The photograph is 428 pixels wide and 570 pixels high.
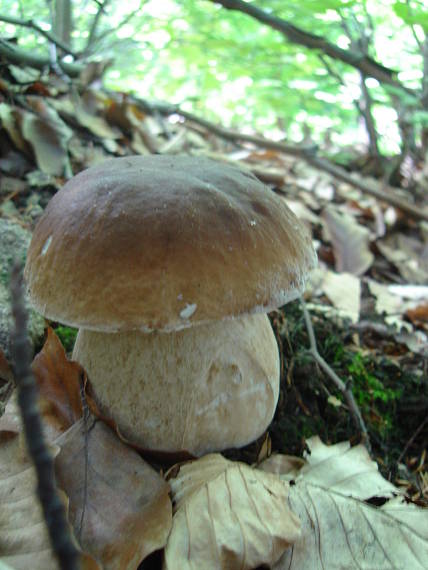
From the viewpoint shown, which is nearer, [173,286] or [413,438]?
[173,286]

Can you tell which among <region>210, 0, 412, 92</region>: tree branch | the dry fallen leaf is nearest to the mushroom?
the dry fallen leaf

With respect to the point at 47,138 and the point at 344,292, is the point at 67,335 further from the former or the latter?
the point at 344,292

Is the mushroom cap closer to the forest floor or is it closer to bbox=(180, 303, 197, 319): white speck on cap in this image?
bbox=(180, 303, 197, 319): white speck on cap

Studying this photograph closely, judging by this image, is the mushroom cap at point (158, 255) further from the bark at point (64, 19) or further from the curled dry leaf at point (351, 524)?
the bark at point (64, 19)

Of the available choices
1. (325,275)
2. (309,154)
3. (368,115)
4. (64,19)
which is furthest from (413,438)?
(64,19)

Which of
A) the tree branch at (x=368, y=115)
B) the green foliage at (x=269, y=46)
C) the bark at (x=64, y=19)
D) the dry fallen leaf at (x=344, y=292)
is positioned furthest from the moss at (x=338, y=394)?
the bark at (x=64, y=19)
